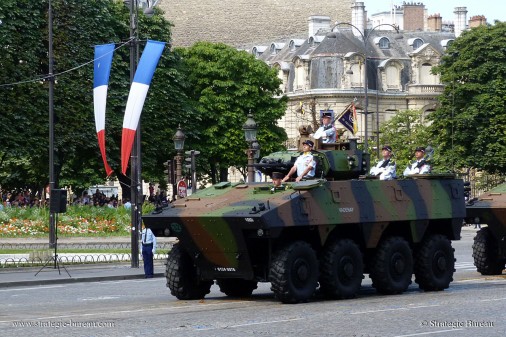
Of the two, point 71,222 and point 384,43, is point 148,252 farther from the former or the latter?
point 384,43

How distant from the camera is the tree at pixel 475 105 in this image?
8094 cm

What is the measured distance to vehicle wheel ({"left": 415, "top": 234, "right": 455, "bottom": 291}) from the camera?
2795 cm

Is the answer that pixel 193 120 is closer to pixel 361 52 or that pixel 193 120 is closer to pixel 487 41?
pixel 487 41

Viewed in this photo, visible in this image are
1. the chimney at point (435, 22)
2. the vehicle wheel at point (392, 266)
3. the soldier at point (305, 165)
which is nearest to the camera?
the soldier at point (305, 165)

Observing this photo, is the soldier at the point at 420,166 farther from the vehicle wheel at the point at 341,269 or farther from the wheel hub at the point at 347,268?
the wheel hub at the point at 347,268

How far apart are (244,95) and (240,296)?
2496 inches

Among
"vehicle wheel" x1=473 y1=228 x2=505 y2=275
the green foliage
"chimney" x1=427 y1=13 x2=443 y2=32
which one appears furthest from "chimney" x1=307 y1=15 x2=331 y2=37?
"vehicle wheel" x1=473 y1=228 x2=505 y2=275

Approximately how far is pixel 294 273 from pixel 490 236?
9.23 meters

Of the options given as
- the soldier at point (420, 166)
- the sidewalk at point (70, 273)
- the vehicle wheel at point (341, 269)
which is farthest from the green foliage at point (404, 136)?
the vehicle wheel at point (341, 269)

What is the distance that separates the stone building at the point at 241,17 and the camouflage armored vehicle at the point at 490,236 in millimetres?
90768

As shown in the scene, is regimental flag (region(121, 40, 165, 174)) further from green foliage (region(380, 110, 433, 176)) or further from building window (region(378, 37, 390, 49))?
building window (region(378, 37, 390, 49))

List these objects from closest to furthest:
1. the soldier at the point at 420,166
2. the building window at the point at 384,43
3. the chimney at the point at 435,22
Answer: the soldier at the point at 420,166, the building window at the point at 384,43, the chimney at the point at 435,22

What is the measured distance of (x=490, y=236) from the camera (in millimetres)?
33094

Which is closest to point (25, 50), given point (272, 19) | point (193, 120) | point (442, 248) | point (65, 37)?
point (65, 37)
